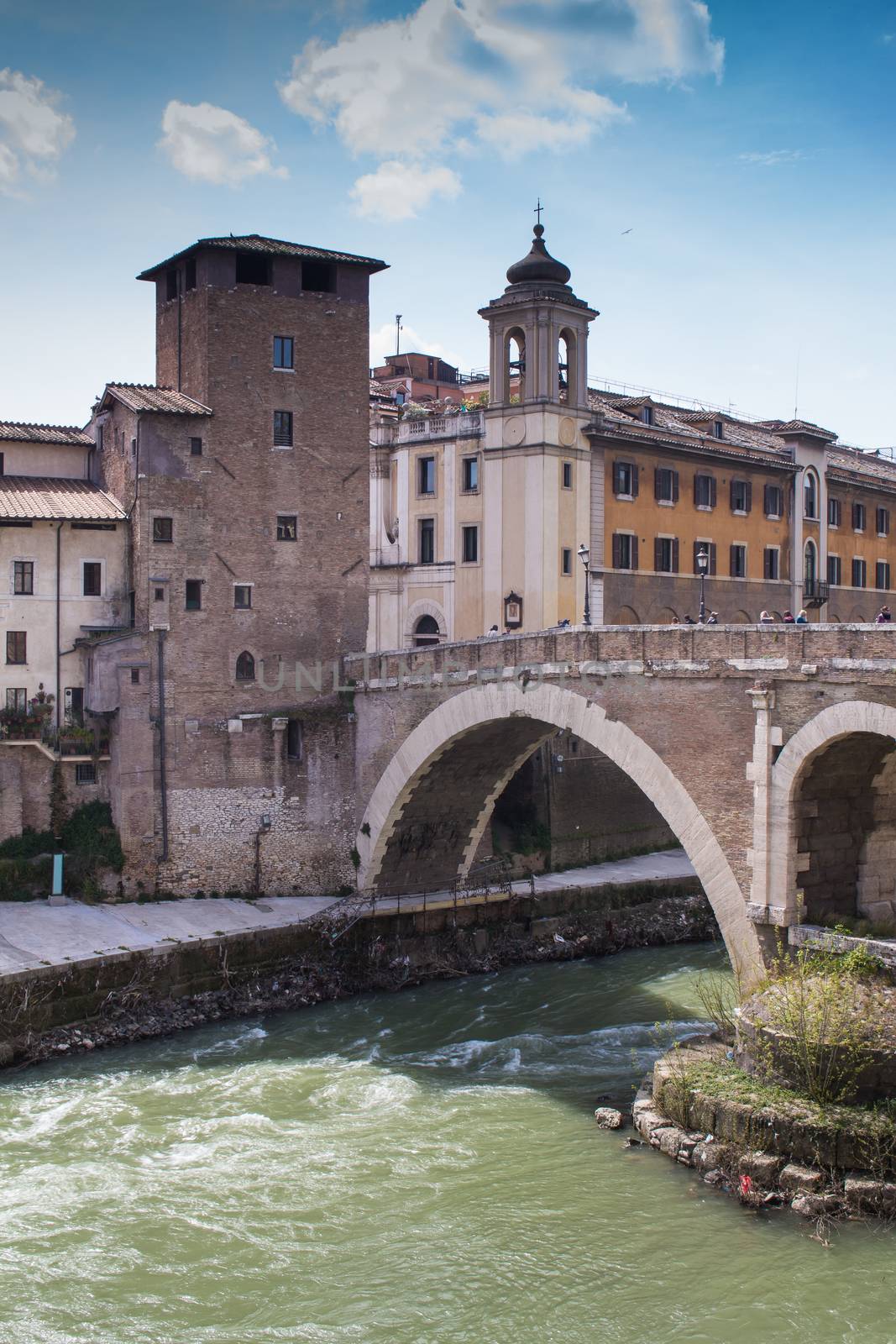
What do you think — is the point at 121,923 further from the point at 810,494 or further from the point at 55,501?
the point at 810,494

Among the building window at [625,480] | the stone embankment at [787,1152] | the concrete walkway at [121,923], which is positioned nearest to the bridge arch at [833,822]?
the stone embankment at [787,1152]

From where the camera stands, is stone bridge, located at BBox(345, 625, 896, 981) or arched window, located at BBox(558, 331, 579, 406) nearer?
stone bridge, located at BBox(345, 625, 896, 981)

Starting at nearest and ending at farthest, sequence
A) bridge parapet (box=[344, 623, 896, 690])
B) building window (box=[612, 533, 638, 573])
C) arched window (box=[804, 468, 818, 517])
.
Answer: bridge parapet (box=[344, 623, 896, 690]) < building window (box=[612, 533, 638, 573]) < arched window (box=[804, 468, 818, 517])

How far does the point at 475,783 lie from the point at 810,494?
18565 millimetres

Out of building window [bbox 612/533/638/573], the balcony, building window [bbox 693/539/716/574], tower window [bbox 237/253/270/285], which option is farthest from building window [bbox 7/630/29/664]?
the balcony

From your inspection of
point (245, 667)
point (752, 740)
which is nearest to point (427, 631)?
point (245, 667)

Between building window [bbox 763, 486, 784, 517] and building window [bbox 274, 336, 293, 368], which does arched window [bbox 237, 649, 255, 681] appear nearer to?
building window [bbox 274, 336, 293, 368]

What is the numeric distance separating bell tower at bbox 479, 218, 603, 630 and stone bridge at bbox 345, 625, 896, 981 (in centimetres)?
928

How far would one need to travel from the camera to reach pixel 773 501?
41.9 metres

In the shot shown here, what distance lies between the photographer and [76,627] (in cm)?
2862

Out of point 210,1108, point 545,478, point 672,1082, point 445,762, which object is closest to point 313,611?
point 445,762

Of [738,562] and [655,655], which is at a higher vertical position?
[738,562]

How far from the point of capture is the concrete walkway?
23.6 metres

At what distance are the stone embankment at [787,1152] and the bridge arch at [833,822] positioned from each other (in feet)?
10.2
